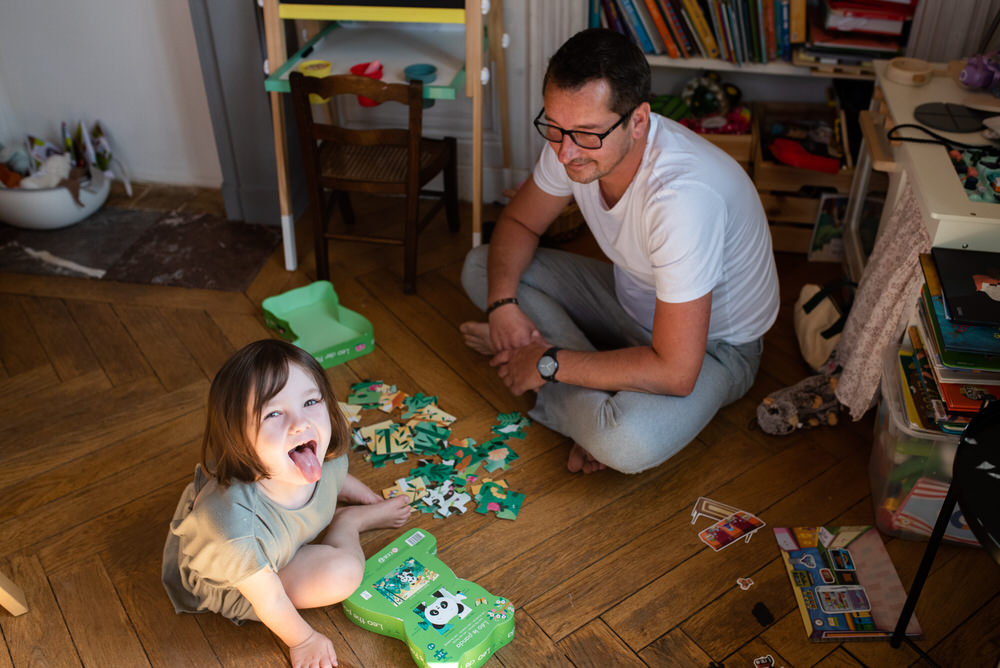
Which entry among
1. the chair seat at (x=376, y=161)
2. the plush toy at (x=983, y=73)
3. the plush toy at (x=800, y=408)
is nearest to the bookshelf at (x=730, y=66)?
the plush toy at (x=983, y=73)

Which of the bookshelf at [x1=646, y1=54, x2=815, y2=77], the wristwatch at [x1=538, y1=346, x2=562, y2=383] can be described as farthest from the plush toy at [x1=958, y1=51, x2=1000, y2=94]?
the wristwatch at [x1=538, y1=346, x2=562, y2=383]

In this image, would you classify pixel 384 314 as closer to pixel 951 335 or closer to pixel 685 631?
pixel 685 631

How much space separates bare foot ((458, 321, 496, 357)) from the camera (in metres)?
2.51

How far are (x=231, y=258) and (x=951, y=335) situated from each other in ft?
7.48

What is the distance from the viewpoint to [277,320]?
263 centimetres

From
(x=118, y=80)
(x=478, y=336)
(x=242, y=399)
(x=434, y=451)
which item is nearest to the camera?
(x=242, y=399)

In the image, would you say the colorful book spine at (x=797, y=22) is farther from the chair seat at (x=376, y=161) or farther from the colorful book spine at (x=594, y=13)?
the chair seat at (x=376, y=161)

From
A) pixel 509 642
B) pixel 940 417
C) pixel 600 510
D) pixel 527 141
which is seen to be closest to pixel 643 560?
pixel 600 510

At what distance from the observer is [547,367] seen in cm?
215

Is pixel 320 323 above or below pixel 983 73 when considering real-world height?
below

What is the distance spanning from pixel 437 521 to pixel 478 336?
65cm

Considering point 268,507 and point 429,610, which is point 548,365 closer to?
point 429,610

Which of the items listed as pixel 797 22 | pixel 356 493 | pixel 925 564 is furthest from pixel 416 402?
pixel 797 22

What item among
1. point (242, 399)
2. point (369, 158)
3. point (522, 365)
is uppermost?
point (242, 399)
